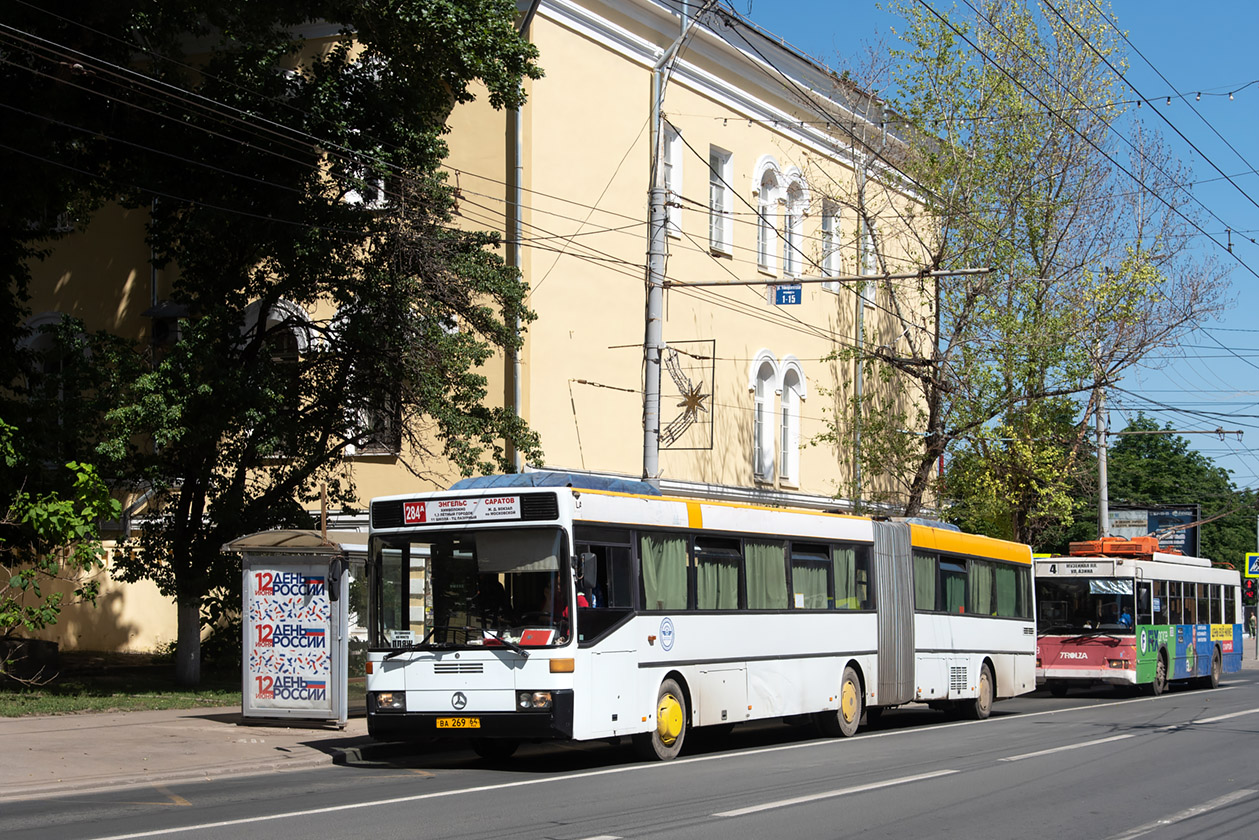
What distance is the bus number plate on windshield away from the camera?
1403 centimetres

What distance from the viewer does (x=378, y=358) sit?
23297 millimetres

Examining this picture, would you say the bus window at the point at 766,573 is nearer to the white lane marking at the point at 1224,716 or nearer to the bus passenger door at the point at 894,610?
the bus passenger door at the point at 894,610

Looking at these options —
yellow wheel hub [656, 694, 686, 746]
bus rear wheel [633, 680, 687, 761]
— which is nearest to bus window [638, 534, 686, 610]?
bus rear wheel [633, 680, 687, 761]

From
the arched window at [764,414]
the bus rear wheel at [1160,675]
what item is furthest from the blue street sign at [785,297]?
the bus rear wheel at [1160,675]

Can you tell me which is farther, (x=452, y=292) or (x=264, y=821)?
(x=452, y=292)

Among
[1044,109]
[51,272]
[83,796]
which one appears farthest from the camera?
[1044,109]

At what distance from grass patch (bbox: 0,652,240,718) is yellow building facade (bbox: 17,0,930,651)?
14.6 feet

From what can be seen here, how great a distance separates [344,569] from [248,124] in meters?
8.90

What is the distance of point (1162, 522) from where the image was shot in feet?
175

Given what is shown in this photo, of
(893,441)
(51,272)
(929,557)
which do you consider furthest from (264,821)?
(893,441)

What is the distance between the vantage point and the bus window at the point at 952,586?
21969 mm

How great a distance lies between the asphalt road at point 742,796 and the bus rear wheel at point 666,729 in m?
0.26

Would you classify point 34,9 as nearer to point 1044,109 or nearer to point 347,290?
point 347,290

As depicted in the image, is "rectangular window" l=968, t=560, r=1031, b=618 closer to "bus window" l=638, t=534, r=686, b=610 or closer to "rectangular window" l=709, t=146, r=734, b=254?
"bus window" l=638, t=534, r=686, b=610
